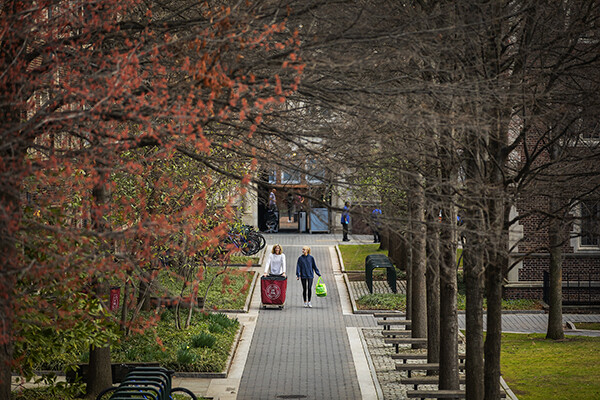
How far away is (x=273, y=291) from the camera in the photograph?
941 inches

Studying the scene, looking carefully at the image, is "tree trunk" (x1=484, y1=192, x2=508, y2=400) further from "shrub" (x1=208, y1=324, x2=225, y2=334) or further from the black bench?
the black bench

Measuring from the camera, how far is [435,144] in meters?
10.9

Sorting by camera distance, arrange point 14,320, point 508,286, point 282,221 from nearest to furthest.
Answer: point 14,320 → point 508,286 → point 282,221

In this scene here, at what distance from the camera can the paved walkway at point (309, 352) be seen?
1498 cm

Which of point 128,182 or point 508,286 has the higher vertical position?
point 128,182

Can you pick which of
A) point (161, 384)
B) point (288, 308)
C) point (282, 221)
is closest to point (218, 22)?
point (161, 384)

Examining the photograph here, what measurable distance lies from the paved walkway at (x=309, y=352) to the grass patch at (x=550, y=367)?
1798 millimetres

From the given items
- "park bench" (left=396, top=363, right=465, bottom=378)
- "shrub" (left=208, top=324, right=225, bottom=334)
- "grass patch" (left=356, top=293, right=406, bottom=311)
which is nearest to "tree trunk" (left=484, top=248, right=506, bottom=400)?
"park bench" (left=396, top=363, right=465, bottom=378)

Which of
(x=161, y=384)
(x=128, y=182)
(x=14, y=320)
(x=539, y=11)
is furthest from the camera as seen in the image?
(x=128, y=182)

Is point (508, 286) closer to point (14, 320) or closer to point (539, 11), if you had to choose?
point (539, 11)

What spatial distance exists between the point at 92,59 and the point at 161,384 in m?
5.07

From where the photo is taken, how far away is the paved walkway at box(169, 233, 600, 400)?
1498cm

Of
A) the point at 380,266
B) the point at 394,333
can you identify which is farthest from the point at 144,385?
the point at 380,266

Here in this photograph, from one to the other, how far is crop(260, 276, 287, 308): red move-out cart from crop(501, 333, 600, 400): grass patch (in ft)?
19.9
